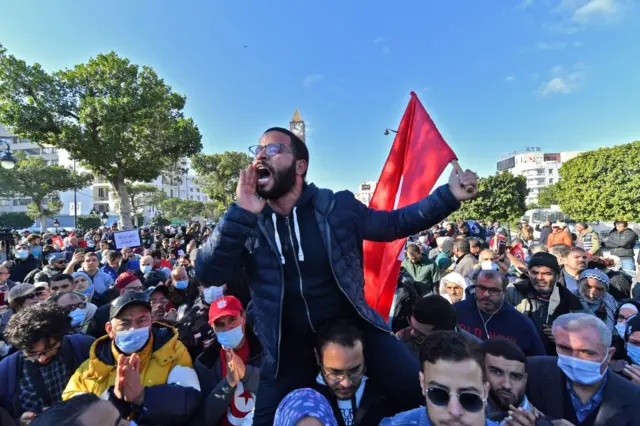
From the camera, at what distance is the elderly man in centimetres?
229

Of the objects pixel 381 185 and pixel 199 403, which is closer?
pixel 199 403

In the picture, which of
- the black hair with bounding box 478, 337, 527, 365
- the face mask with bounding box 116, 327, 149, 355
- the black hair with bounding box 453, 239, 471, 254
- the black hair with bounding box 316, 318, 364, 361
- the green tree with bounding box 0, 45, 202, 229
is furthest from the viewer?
the green tree with bounding box 0, 45, 202, 229

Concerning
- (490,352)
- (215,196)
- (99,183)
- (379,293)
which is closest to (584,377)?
(490,352)

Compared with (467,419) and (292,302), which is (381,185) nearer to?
(292,302)

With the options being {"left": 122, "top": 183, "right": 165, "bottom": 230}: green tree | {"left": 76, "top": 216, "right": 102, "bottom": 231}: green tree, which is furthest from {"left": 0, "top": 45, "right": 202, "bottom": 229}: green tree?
{"left": 122, "top": 183, "right": 165, "bottom": 230}: green tree

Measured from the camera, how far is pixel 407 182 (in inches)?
153

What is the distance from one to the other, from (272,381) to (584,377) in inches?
74.9

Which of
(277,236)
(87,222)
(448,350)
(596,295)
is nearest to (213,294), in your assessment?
(277,236)

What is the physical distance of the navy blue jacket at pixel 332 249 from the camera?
192 centimetres

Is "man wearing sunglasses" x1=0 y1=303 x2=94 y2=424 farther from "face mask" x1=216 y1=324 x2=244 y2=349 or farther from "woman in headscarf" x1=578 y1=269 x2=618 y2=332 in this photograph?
"woman in headscarf" x1=578 y1=269 x2=618 y2=332

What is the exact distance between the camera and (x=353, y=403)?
6.56ft

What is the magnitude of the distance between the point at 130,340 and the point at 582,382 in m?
3.00

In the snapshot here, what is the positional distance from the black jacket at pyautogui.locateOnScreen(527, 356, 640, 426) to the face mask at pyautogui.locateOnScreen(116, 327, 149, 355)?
265cm

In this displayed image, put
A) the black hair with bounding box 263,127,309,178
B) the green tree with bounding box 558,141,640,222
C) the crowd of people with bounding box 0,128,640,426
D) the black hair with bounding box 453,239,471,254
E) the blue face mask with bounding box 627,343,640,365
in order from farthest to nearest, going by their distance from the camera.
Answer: the green tree with bounding box 558,141,640,222 < the black hair with bounding box 453,239,471,254 < the blue face mask with bounding box 627,343,640,365 < the black hair with bounding box 263,127,309,178 < the crowd of people with bounding box 0,128,640,426
